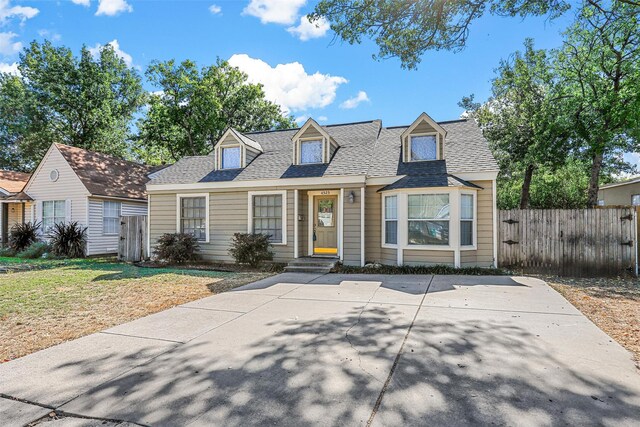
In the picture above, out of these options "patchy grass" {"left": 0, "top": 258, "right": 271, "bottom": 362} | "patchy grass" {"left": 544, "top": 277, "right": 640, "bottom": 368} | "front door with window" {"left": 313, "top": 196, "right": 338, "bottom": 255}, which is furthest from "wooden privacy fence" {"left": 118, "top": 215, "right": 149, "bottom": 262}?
"patchy grass" {"left": 544, "top": 277, "right": 640, "bottom": 368}

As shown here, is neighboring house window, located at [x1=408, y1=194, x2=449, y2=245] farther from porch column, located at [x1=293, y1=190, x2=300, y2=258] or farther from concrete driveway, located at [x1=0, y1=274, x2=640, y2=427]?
concrete driveway, located at [x1=0, y1=274, x2=640, y2=427]

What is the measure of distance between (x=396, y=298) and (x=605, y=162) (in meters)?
21.3

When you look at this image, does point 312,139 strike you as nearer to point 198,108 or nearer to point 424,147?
point 424,147

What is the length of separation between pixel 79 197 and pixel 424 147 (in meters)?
14.8

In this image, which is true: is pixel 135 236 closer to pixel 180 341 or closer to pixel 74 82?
pixel 180 341

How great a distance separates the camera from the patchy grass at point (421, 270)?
9.38 m

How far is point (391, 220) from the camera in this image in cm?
1052

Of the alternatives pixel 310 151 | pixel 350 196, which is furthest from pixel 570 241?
pixel 310 151

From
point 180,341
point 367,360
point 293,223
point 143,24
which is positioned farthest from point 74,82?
point 367,360

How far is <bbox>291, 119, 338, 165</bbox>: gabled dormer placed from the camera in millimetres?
11961

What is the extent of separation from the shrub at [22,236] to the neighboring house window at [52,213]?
1.48 feet

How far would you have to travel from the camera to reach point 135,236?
1352cm

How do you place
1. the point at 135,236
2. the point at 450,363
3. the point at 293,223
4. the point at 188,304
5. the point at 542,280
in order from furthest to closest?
the point at 135,236 → the point at 293,223 → the point at 542,280 → the point at 188,304 → the point at 450,363

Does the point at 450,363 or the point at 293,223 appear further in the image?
the point at 293,223
